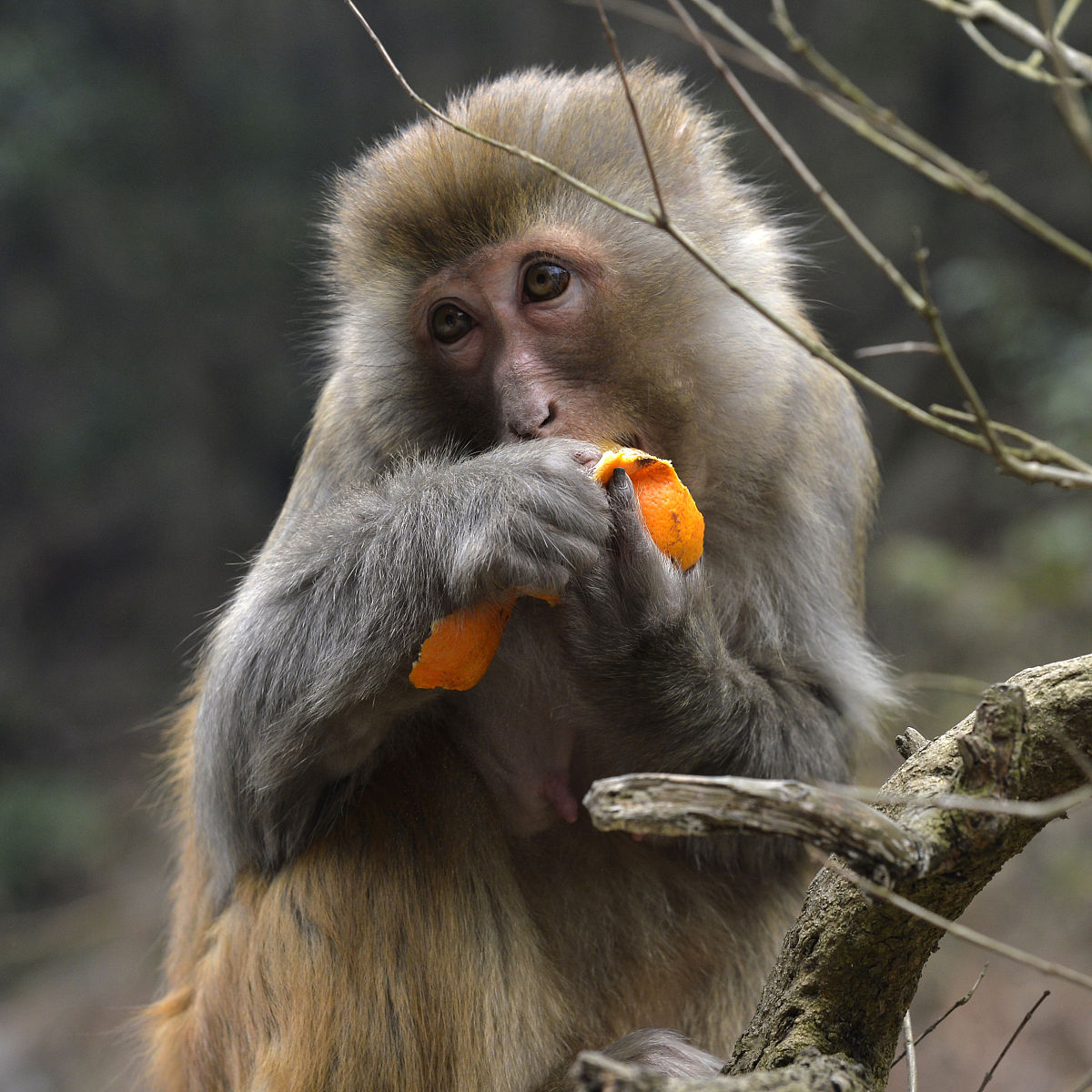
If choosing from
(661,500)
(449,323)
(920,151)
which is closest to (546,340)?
(449,323)

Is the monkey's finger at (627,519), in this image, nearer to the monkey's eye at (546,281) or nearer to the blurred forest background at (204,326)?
the monkey's eye at (546,281)

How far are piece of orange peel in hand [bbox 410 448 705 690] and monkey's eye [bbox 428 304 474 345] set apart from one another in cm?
59

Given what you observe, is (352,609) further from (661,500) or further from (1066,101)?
(1066,101)

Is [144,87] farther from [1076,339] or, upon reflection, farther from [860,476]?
[860,476]

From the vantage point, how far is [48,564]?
1042 centimetres

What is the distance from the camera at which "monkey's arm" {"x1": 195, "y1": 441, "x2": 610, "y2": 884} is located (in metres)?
2.33

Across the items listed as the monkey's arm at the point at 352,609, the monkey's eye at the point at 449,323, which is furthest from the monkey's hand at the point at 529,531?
the monkey's eye at the point at 449,323

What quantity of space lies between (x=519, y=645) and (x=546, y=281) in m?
0.86

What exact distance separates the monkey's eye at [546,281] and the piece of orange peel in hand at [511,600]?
48 cm

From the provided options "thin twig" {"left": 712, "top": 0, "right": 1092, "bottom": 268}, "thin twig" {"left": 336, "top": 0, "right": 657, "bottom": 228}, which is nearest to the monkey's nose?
"thin twig" {"left": 336, "top": 0, "right": 657, "bottom": 228}

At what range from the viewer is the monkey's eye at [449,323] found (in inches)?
113

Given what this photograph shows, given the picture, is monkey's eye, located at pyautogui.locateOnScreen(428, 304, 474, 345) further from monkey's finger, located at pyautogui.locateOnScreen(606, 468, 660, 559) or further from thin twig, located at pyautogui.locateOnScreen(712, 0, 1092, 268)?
thin twig, located at pyautogui.locateOnScreen(712, 0, 1092, 268)

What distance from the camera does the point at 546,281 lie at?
9.08 feet

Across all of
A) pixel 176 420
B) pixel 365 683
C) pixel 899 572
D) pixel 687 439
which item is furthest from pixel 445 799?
pixel 176 420
